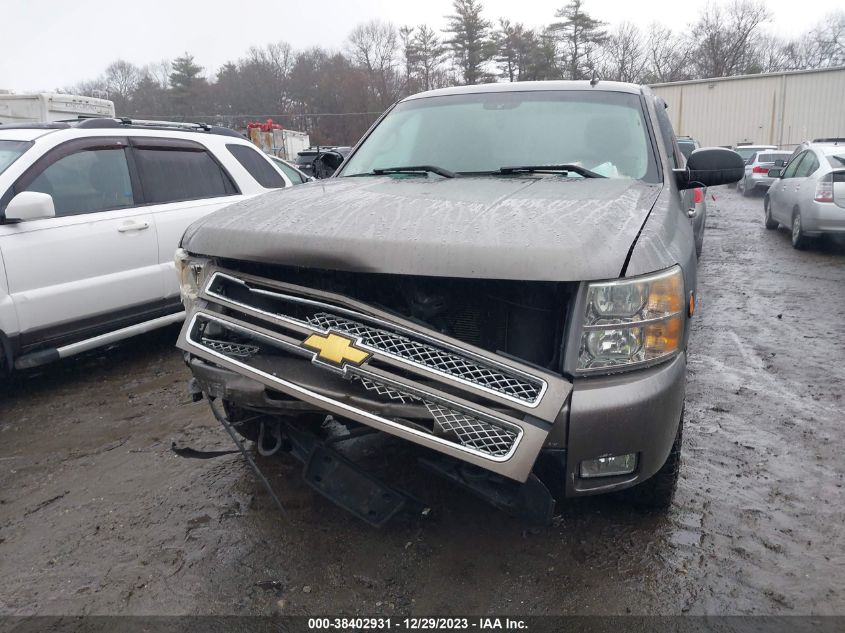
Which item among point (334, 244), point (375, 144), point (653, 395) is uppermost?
point (375, 144)

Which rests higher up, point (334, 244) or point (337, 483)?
point (334, 244)

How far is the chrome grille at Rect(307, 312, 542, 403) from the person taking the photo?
211 cm

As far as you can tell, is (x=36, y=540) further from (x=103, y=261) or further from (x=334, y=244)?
(x=103, y=261)

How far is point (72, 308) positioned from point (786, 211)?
9706mm

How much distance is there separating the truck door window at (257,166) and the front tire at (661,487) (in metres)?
4.43

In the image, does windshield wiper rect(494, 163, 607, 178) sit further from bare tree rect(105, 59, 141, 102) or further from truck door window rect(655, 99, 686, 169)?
bare tree rect(105, 59, 141, 102)

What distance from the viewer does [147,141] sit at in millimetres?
5207

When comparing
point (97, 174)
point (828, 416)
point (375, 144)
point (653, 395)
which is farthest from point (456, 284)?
point (97, 174)

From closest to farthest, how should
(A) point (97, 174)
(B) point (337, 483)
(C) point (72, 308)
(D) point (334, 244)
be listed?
(D) point (334, 244)
(B) point (337, 483)
(C) point (72, 308)
(A) point (97, 174)

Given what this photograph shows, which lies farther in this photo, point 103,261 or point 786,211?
point 786,211

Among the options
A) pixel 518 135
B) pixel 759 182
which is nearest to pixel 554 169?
pixel 518 135

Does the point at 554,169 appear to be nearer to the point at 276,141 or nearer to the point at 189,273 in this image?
the point at 189,273

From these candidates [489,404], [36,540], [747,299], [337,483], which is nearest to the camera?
[489,404]

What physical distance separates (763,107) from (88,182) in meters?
33.8
